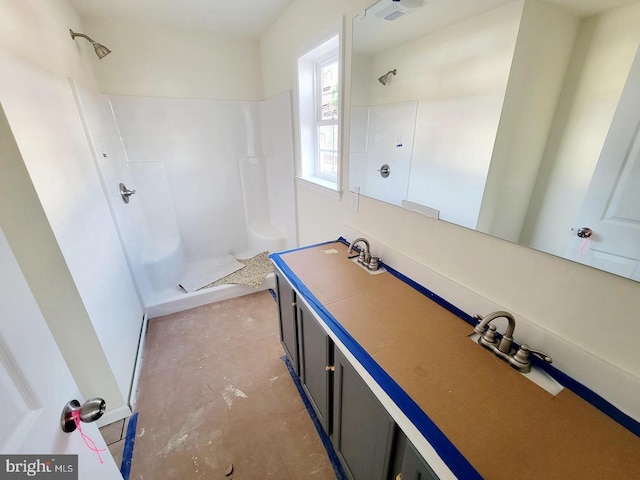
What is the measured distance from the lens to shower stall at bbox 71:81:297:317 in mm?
2430

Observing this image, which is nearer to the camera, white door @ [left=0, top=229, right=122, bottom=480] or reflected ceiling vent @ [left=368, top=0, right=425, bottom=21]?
white door @ [left=0, top=229, right=122, bottom=480]

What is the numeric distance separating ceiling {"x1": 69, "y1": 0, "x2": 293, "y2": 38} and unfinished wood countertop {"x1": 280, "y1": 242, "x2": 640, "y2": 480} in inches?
92.5

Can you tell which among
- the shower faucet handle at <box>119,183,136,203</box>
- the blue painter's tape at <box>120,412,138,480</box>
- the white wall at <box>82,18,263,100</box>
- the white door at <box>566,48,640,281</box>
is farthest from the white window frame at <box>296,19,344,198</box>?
the blue painter's tape at <box>120,412,138,480</box>

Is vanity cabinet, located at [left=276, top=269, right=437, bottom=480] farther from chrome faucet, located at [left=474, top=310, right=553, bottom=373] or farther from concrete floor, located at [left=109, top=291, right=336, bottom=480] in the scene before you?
chrome faucet, located at [left=474, top=310, right=553, bottom=373]

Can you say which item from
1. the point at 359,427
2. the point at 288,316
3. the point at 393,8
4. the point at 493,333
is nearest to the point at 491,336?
the point at 493,333

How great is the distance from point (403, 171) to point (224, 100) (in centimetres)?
236

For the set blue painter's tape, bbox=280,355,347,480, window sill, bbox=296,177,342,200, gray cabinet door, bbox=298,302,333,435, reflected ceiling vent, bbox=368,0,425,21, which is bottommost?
blue painter's tape, bbox=280,355,347,480

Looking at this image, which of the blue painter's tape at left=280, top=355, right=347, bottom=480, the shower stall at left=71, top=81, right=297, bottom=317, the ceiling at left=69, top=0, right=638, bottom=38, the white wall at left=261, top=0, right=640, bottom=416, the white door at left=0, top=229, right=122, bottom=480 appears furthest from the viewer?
the shower stall at left=71, top=81, right=297, bottom=317

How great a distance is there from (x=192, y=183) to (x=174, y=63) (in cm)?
115

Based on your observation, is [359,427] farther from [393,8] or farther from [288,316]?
[393,8]

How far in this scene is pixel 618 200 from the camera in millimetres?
668

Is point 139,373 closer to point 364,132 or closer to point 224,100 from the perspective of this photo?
point 364,132

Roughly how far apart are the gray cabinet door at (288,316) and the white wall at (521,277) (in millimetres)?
588

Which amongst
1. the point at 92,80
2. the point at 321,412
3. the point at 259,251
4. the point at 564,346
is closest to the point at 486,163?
the point at 564,346
